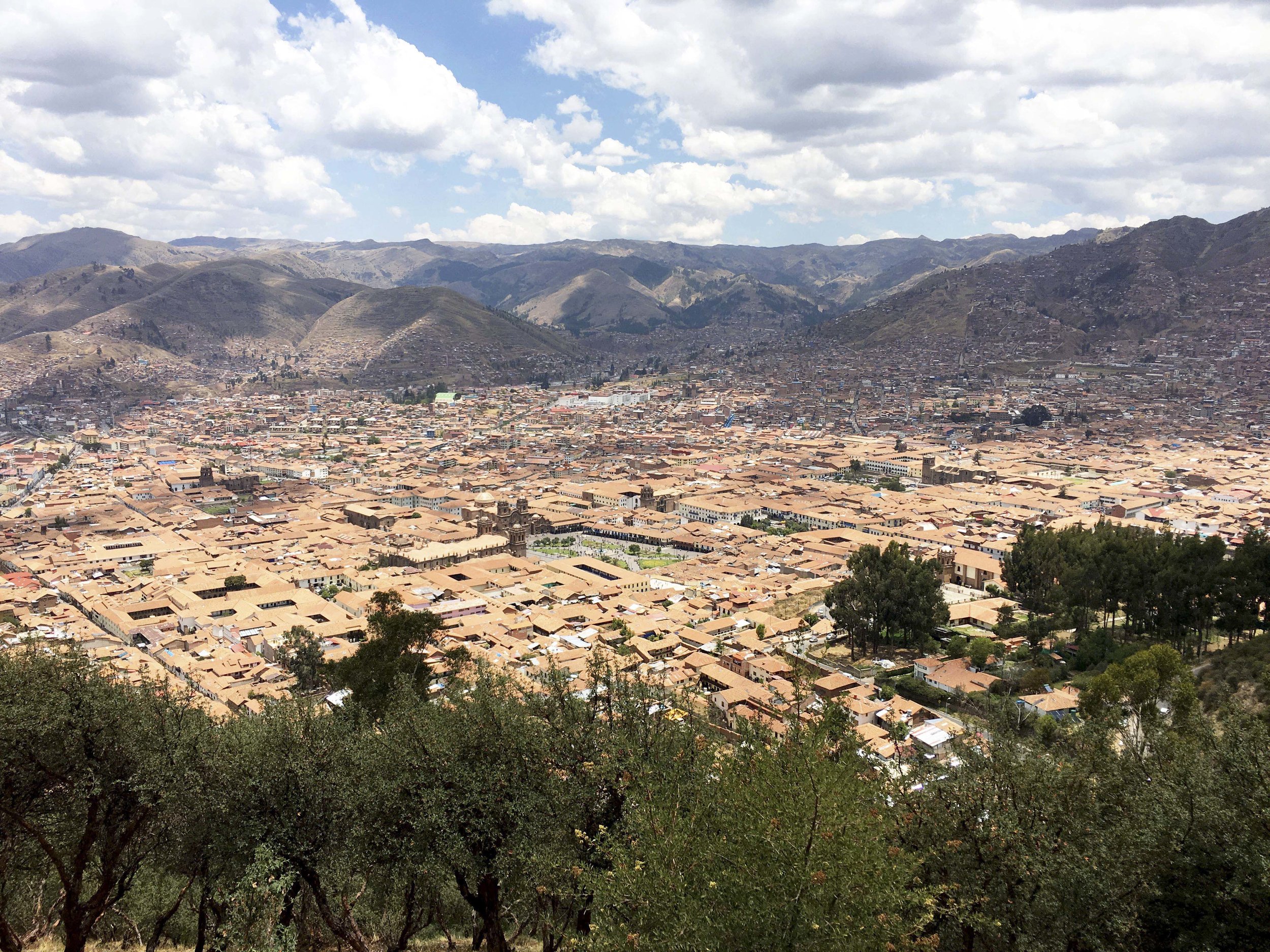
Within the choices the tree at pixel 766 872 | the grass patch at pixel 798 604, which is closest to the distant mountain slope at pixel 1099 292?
the grass patch at pixel 798 604

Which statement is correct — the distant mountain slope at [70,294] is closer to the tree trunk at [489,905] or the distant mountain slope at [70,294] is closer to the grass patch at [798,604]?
the grass patch at [798,604]

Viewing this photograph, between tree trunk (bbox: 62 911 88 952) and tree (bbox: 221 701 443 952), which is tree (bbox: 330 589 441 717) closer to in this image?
tree (bbox: 221 701 443 952)

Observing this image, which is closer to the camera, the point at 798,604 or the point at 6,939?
the point at 6,939

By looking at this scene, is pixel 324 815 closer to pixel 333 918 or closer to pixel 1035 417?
pixel 333 918

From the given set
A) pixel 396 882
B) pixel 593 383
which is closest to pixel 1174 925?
pixel 396 882

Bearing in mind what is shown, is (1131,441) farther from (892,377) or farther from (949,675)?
(949,675)

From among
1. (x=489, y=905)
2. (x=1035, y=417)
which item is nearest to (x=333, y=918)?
(x=489, y=905)

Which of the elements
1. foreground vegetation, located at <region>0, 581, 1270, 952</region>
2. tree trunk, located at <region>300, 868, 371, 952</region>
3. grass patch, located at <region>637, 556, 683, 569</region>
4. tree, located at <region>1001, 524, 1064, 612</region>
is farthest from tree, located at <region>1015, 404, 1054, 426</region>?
tree trunk, located at <region>300, 868, 371, 952</region>
